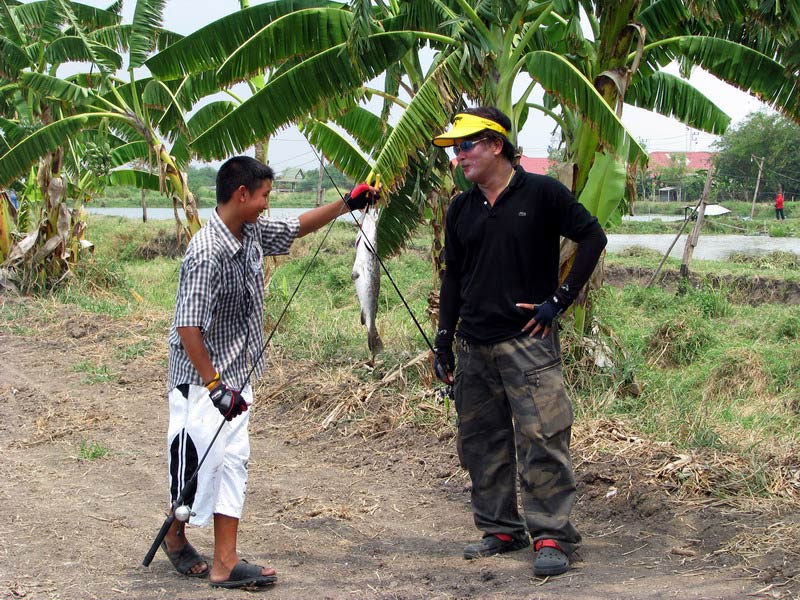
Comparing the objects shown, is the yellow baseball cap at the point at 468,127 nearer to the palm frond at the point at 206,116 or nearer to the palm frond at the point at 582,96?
the palm frond at the point at 582,96

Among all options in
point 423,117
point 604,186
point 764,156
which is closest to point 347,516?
point 604,186

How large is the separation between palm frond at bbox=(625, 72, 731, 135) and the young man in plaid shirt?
5443 millimetres

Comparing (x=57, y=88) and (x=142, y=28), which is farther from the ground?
(x=142, y=28)

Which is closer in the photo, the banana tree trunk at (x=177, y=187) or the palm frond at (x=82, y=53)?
the palm frond at (x=82, y=53)

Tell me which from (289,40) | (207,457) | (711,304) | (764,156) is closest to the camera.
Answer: (207,457)

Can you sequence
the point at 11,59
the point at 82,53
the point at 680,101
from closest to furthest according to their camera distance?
the point at 680,101
the point at 82,53
the point at 11,59

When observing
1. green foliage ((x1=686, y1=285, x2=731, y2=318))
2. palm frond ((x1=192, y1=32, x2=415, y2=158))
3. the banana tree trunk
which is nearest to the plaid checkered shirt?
palm frond ((x1=192, y1=32, x2=415, y2=158))

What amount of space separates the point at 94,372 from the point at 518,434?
19.1ft

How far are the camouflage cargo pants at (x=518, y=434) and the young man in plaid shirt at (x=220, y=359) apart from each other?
1047 millimetres

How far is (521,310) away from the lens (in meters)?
3.78

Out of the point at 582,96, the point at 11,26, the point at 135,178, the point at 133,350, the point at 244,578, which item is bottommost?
the point at 244,578

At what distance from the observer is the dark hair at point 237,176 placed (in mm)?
3713

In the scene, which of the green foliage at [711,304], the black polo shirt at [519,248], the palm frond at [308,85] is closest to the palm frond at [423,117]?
the palm frond at [308,85]

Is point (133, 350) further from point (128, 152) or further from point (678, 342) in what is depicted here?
point (678, 342)
